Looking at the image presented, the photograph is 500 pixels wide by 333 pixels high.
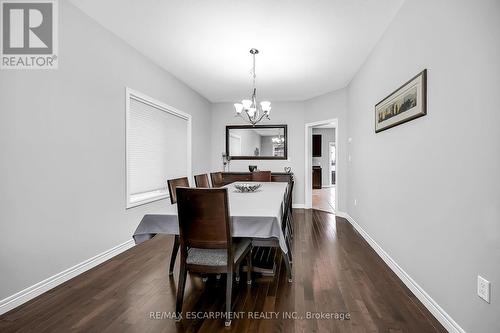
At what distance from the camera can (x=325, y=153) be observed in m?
10.2

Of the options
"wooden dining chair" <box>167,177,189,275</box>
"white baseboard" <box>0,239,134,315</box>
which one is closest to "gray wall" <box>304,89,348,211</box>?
"wooden dining chair" <box>167,177,189,275</box>

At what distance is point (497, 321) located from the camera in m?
1.28

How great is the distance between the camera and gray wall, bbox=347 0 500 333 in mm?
1323

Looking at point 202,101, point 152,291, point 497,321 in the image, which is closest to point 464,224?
point 497,321

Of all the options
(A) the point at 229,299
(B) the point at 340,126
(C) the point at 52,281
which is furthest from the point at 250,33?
(C) the point at 52,281

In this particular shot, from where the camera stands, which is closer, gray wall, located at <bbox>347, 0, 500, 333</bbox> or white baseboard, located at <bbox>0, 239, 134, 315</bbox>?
gray wall, located at <bbox>347, 0, 500, 333</bbox>

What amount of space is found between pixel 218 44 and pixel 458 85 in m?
2.55

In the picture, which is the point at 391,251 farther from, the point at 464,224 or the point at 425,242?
the point at 464,224

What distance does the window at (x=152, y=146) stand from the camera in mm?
3441

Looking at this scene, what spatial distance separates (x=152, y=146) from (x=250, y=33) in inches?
90.5

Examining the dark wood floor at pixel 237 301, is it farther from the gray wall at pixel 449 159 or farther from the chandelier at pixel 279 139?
the chandelier at pixel 279 139

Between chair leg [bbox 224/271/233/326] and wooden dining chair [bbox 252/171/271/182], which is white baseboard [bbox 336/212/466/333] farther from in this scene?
wooden dining chair [bbox 252/171/271/182]

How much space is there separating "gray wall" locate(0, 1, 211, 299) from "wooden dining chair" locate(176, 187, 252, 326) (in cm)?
135

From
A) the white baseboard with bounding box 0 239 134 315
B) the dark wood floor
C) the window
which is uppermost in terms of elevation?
the window
